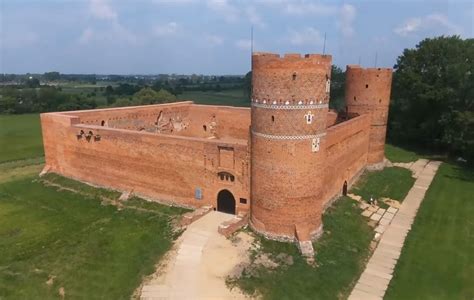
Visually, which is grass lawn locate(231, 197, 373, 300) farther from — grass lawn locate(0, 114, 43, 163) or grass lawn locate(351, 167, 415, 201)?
grass lawn locate(0, 114, 43, 163)

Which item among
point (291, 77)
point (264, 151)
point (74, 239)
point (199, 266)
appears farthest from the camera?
point (74, 239)

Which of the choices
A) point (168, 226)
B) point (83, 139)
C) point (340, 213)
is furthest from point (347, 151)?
point (83, 139)

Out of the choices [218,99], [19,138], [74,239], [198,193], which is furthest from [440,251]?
[218,99]

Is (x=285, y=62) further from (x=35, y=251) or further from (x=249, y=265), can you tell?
(x=35, y=251)

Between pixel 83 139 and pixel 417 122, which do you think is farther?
pixel 417 122

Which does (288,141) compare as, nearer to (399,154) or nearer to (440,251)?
(440,251)

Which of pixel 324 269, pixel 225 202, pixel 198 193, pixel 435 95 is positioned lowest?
pixel 324 269
